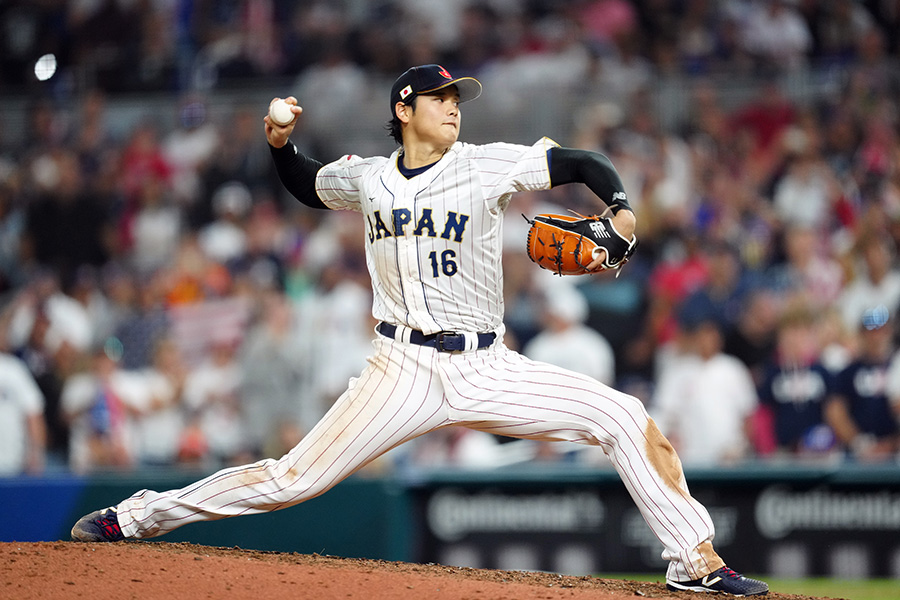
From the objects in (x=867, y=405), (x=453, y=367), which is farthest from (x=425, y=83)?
(x=867, y=405)

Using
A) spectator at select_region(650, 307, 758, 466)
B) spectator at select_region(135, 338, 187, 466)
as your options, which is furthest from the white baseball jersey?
spectator at select_region(135, 338, 187, 466)

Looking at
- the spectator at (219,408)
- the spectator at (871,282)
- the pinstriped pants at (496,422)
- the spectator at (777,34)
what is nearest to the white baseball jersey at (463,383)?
the pinstriped pants at (496,422)

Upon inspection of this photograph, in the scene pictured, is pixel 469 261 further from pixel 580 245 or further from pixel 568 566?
pixel 568 566

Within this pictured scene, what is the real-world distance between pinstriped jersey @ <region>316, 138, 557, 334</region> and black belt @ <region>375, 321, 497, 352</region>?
0.09ft

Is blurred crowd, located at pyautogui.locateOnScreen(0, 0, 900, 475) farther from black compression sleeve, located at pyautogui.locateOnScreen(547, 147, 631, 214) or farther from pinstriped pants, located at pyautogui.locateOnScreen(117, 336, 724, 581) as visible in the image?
black compression sleeve, located at pyautogui.locateOnScreen(547, 147, 631, 214)

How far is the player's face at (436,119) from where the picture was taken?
13.1ft

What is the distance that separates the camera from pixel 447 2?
37.3 feet

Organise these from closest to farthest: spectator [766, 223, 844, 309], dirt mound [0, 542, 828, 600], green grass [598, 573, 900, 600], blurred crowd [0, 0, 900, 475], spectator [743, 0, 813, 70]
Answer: dirt mound [0, 542, 828, 600], green grass [598, 573, 900, 600], blurred crowd [0, 0, 900, 475], spectator [766, 223, 844, 309], spectator [743, 0, 813, 70]

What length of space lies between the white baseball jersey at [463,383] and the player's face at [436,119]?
0.07 m

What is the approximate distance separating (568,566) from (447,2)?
21.2ft

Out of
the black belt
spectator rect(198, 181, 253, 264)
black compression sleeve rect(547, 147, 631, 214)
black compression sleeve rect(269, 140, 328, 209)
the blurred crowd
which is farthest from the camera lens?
spectator rect(198, 181, 253, 264)

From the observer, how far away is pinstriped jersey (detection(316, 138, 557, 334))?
387cm

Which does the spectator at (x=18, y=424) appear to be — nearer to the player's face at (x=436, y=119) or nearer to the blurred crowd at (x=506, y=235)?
the blurred crowd at (x=506, y=235)

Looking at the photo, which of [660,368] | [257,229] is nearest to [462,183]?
[660,368]
